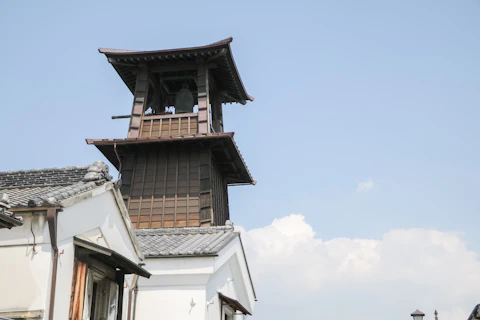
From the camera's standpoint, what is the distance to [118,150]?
75.3 feet

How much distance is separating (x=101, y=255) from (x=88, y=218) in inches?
30.8

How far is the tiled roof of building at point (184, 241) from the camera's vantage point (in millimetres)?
15203

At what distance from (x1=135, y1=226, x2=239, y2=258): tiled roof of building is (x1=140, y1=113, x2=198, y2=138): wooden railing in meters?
5.40

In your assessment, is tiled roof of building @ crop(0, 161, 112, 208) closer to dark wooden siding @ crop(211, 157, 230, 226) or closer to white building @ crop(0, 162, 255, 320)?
white building @ crop(0, 162, 255, 320)

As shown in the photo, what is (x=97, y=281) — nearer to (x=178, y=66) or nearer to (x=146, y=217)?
(x=146, y=217)

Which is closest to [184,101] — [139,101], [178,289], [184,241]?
[139,101]

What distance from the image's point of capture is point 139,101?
23859 millimetres

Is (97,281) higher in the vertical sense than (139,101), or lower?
lower

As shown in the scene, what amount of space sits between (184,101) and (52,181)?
12.3 m

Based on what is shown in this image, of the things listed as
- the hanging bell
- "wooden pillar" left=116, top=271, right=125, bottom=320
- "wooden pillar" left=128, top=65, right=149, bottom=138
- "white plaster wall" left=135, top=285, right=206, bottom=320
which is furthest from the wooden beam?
"wooden pillar" left=116, top=271, right=125, bottom=320

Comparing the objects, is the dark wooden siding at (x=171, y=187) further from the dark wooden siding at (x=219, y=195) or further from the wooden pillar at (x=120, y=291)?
the wooden pillar at (x=120, y=291)

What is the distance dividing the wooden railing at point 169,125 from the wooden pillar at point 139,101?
24 cm

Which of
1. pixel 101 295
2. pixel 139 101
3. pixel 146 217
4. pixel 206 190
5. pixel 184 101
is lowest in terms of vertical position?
pixel 101 295

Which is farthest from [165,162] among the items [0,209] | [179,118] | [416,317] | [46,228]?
[0,209]
